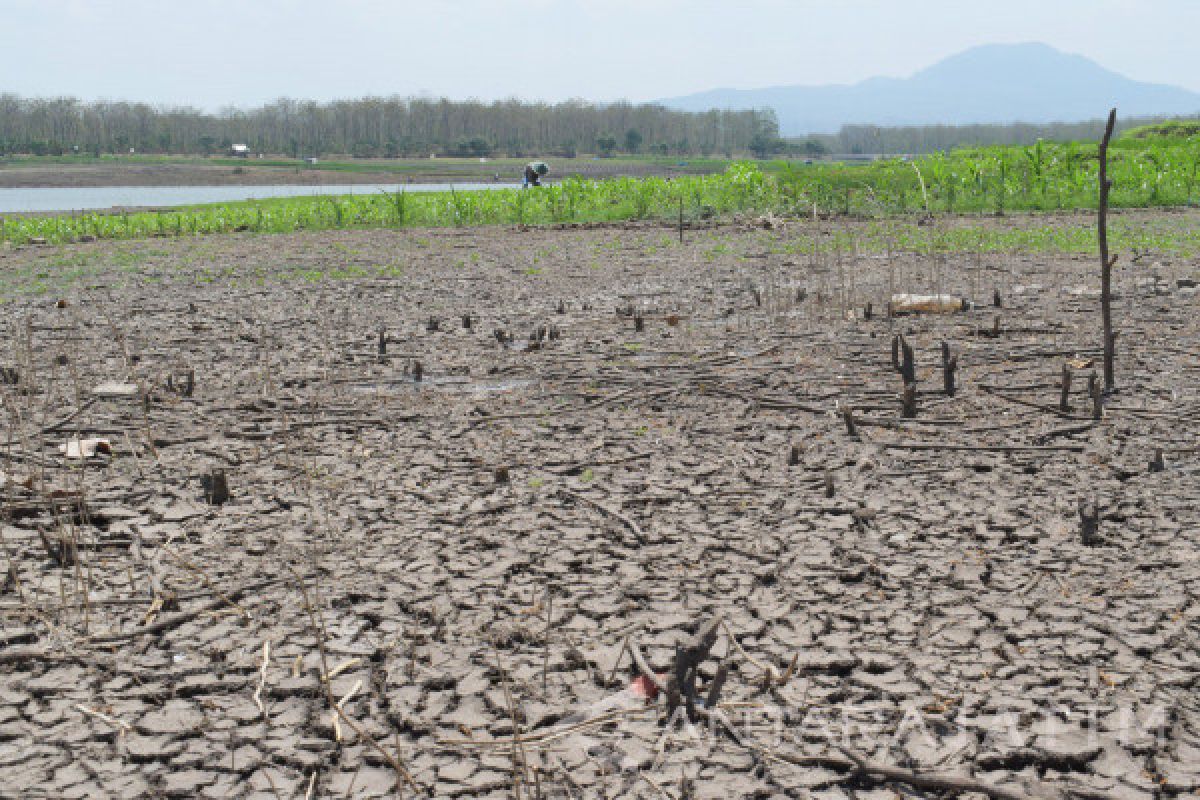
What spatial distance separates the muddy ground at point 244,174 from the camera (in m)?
46.0

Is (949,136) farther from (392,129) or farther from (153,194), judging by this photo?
(153,194)

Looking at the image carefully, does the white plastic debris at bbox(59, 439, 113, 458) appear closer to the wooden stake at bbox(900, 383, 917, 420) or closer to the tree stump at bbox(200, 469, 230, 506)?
the tree stump at bbox(200, 469, 230, 506)

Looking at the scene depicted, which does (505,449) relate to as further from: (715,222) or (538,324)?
(715,222)

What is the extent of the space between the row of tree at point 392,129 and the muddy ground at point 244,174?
968cm

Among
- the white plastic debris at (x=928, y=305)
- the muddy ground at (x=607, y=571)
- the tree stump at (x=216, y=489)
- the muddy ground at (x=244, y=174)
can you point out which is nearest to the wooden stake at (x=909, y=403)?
the muddy ground at (x=607, y=571)

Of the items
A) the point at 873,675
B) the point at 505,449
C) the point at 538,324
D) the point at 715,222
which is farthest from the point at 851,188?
the point at 873,675

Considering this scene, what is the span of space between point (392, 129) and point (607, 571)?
74.8 metres

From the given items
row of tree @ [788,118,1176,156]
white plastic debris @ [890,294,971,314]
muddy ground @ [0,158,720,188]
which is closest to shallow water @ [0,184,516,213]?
Answer: muddy ground @ [0,158,720,188]

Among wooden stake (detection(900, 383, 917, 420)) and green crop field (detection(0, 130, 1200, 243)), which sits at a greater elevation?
green crop field (detection(0, 130, 1200, 243))

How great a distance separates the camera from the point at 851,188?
18.1m

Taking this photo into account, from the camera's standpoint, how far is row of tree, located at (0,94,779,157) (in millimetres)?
62781

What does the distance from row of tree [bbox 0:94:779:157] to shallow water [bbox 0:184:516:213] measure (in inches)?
792

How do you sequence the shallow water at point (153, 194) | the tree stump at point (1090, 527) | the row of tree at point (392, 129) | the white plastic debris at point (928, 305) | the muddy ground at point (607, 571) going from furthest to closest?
the row of tree at point (392, 129) < the shallow water at point (153, 194) < the white plastic debris at point (928, 305) < the tree stump at point (1090, 527) < the muddy ground at point (607, 571)

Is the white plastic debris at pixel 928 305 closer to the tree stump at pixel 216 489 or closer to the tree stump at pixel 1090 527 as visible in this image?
the tree stump at pixel 1090 527
